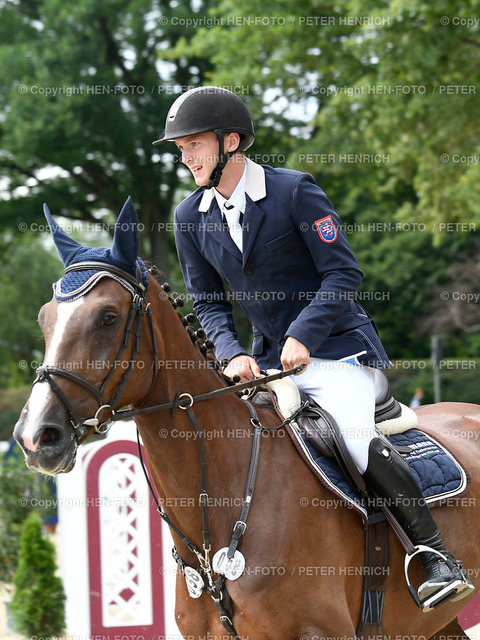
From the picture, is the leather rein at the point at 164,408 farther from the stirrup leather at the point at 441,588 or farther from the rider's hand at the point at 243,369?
the stirrup leather at the point at 441,588

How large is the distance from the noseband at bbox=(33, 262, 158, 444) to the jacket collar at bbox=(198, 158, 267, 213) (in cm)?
84

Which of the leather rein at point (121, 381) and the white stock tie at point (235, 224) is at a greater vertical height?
the white stock tie at point (235, 224)

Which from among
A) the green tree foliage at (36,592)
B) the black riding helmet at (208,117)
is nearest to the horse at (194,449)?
the black riding helmet at (208,117)

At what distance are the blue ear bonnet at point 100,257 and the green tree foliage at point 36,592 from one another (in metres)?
4.89

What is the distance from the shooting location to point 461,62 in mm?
14273

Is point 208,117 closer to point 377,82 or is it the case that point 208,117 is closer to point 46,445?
point 46,445

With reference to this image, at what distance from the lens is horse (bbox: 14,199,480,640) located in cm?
280

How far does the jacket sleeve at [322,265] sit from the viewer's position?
3.51 meters

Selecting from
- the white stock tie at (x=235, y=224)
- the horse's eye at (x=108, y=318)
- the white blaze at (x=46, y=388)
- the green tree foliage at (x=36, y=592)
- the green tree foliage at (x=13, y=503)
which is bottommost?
the green tree foliage at (x=36, y=592)

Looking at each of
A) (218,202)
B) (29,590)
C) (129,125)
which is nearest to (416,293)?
(129,125)

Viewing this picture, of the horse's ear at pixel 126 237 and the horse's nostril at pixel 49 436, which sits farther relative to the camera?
the horse's ear at pixel 126 237

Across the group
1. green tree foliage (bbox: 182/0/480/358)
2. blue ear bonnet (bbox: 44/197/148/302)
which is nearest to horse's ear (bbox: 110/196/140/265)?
blue ear bonnet (bbox: 44/197/148/302)

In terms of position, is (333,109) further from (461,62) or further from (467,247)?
(467,247)

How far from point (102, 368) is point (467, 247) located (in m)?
32.4
